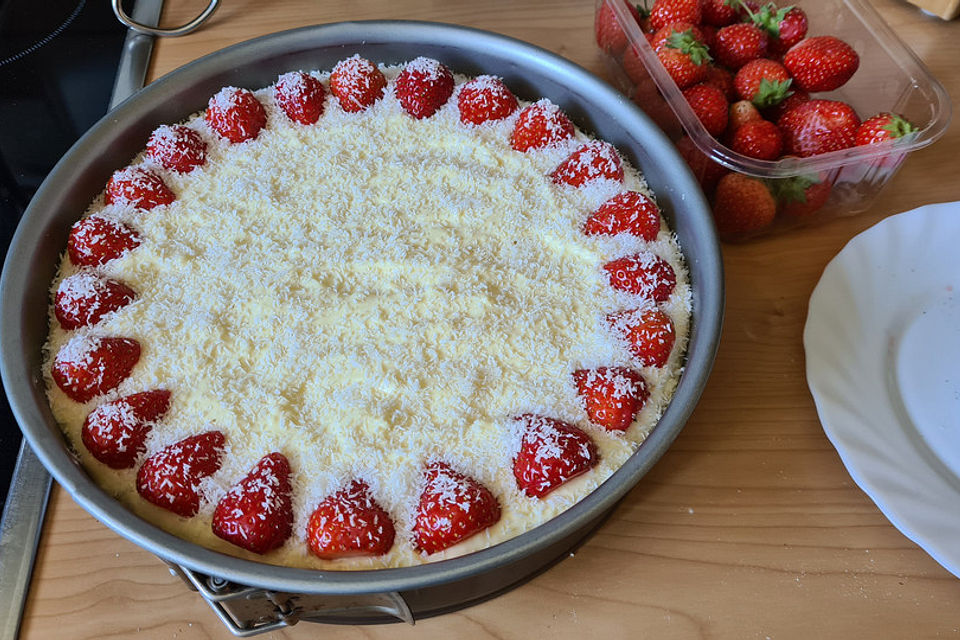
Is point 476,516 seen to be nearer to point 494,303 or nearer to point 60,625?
point 494,303

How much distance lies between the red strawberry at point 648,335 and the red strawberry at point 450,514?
12.1 inches

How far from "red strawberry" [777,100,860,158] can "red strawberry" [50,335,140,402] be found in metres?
1.12

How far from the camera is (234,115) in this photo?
1.28 m

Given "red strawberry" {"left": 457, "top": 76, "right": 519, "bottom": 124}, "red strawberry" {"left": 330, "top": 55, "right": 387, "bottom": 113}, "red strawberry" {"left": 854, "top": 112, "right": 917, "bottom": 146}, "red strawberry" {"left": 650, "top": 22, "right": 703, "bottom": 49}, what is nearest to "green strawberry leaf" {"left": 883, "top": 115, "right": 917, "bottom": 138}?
"red strawberry" {"left": 854, "top": 112, "right": 917, "bottom": 146}

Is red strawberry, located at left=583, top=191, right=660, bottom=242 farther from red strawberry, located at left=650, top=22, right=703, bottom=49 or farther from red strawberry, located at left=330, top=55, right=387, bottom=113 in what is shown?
red strawberry, located at left=330, top=55, right=387, bottom=113

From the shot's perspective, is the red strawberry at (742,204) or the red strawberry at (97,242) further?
the red strawberry at (742,204)

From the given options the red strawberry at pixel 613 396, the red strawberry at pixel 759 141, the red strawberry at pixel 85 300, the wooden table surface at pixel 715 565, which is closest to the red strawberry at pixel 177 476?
the wooden table surface at pixel 715 565

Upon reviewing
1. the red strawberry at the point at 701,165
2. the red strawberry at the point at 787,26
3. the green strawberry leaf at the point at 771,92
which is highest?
the red strawberry at the point at 787,26

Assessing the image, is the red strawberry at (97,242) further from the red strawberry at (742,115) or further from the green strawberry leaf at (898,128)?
the green strawberry leaf at (898,128)

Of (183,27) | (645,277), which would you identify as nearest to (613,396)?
(645,277)

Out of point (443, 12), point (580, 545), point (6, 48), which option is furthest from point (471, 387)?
point (6, 48)

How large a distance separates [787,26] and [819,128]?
0.27 m

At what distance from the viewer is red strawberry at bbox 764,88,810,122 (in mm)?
1340

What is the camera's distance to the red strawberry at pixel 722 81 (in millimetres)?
1342
